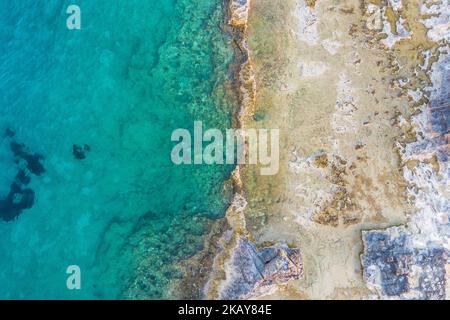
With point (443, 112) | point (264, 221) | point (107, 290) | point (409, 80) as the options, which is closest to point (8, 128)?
point (107, 290)
